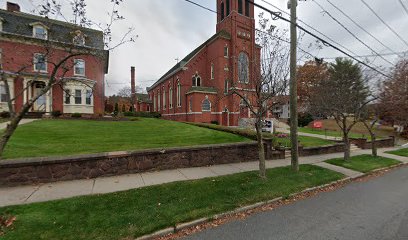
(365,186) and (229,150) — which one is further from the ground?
(229,150)

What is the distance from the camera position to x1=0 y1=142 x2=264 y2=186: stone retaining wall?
21.7ft

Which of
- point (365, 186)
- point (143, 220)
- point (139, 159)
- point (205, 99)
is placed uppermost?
point (205, 99)

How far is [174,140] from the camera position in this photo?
38.8ft

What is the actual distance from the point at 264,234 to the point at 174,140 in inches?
320

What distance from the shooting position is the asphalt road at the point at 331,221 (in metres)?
4.32

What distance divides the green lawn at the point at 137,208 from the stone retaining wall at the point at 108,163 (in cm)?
207

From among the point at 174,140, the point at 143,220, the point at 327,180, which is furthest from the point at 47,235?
the point at 327,180

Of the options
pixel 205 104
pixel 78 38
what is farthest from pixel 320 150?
pixel 205 104

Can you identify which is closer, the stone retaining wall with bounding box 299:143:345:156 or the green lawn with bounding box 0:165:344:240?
the green lawn with bounding box 0:165:344:240

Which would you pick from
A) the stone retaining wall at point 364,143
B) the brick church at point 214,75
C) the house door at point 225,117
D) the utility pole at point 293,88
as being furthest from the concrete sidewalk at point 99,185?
the house door at point 225,117

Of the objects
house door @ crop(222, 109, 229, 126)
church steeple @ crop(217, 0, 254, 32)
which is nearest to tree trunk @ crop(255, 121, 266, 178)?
house door @ crop(222, 109, 229, 126)

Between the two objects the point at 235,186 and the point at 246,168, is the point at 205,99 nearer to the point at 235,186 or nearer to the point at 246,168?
the point at 246,168

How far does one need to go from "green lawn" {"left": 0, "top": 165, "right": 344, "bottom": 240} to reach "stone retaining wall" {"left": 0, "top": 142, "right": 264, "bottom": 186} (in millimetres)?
2067

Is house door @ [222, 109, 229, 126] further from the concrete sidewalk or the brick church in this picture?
the concrete sidewalk
